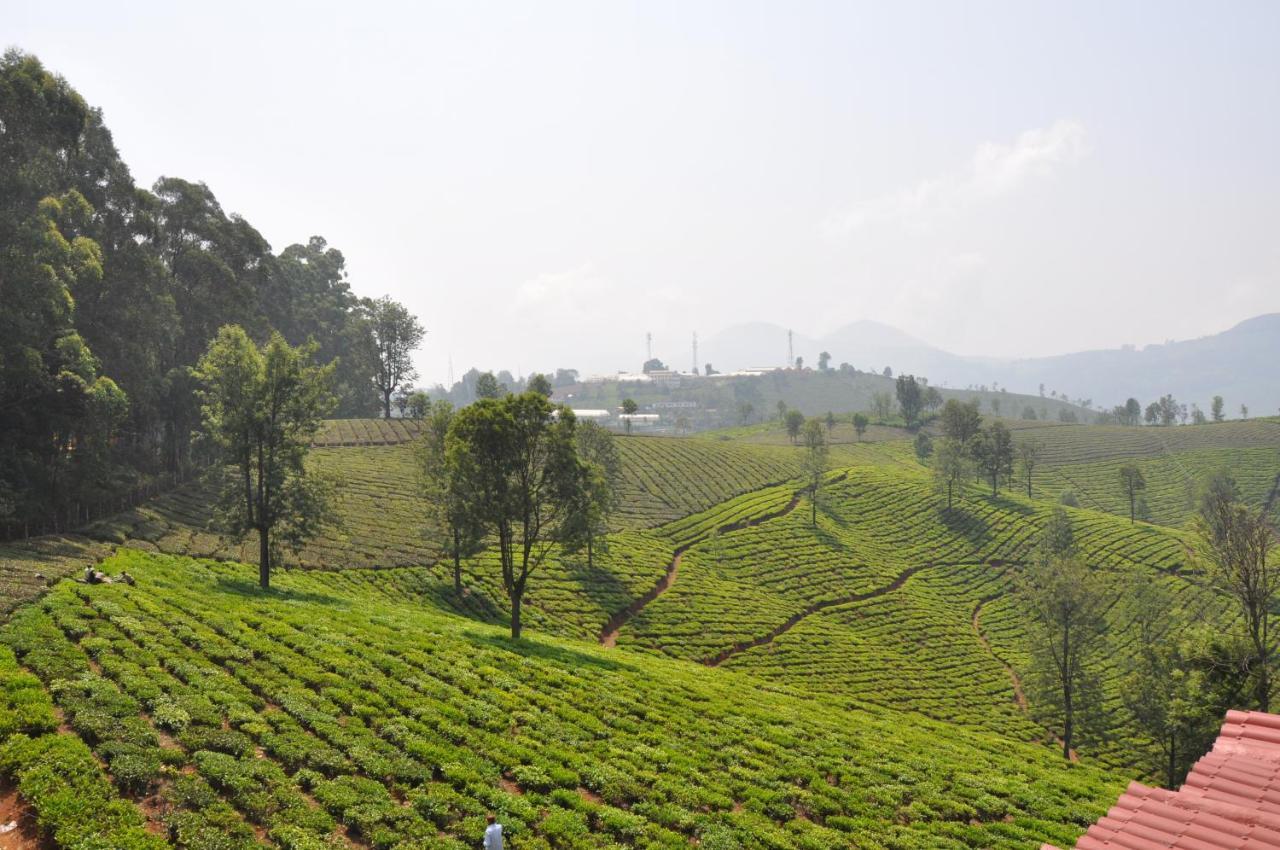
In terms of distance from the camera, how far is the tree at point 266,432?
4194 cm

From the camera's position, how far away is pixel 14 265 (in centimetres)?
4334

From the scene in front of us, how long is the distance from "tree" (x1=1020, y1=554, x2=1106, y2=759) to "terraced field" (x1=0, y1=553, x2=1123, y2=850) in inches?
792

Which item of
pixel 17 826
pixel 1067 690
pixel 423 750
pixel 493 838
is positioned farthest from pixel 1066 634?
pixel 17 826

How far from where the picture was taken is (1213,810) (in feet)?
31.8

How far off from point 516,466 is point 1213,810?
34527 mm

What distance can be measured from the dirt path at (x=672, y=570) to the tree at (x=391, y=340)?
7809 centimetres

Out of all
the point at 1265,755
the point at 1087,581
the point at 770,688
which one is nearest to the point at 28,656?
the point at 1265,755

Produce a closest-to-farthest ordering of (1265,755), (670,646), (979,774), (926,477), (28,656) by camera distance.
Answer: (1265,755), (28,656), (979,774), (670,646), (926,477)

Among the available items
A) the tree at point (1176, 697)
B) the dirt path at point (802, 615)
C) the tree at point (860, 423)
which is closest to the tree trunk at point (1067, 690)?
the tree at point (1176, 697)

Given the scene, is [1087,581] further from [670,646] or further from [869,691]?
[670,646]

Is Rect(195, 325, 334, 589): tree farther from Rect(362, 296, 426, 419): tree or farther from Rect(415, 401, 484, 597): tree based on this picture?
Rect(362, 296, 426, 419): tree

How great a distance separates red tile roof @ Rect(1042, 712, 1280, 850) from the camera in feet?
29.6

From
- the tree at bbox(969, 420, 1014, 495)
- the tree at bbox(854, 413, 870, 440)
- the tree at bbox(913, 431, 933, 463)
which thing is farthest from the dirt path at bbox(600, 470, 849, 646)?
the tree at bbox(854, 413, 870, 440)

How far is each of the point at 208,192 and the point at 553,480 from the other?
2938 inches
